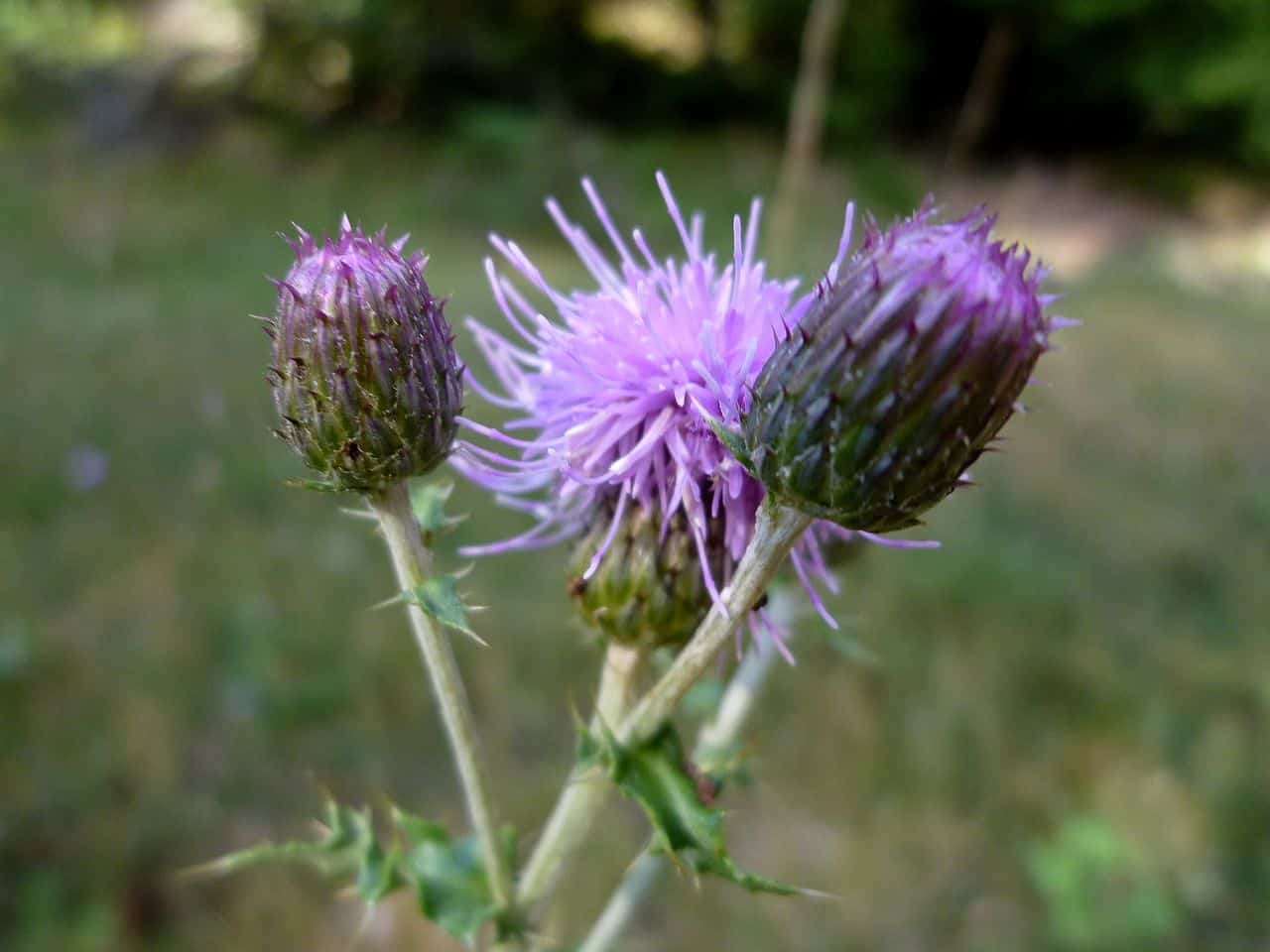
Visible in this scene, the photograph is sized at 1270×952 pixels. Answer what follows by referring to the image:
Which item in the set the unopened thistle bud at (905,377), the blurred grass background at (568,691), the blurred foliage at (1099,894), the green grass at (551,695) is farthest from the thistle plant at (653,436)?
the blurred foliage at (1099,894)

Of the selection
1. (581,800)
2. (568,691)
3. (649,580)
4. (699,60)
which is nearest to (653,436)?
(649,580)

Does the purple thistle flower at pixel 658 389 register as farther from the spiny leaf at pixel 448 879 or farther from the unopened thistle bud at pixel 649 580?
the spiny leaf at pixel 448 879

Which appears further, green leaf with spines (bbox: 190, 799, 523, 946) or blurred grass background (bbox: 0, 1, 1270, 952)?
blurred grass background (bbox: 0, 1, 1270, 952)

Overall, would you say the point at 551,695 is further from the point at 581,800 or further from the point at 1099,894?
the point at 581,800

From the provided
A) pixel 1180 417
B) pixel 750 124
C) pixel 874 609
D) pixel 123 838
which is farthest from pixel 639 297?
pixel 750 124

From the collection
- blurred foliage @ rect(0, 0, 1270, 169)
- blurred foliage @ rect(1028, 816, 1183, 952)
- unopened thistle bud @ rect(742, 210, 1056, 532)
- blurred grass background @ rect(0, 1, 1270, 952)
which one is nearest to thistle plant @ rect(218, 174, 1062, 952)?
unopened thistle bud @ rect(742, 210, 1056, 532)

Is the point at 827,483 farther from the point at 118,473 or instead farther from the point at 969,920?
the point at 118,473

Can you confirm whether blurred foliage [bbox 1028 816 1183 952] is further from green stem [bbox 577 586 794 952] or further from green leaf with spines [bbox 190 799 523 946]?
green leaf with spines [bbox 190 799 523 946]
